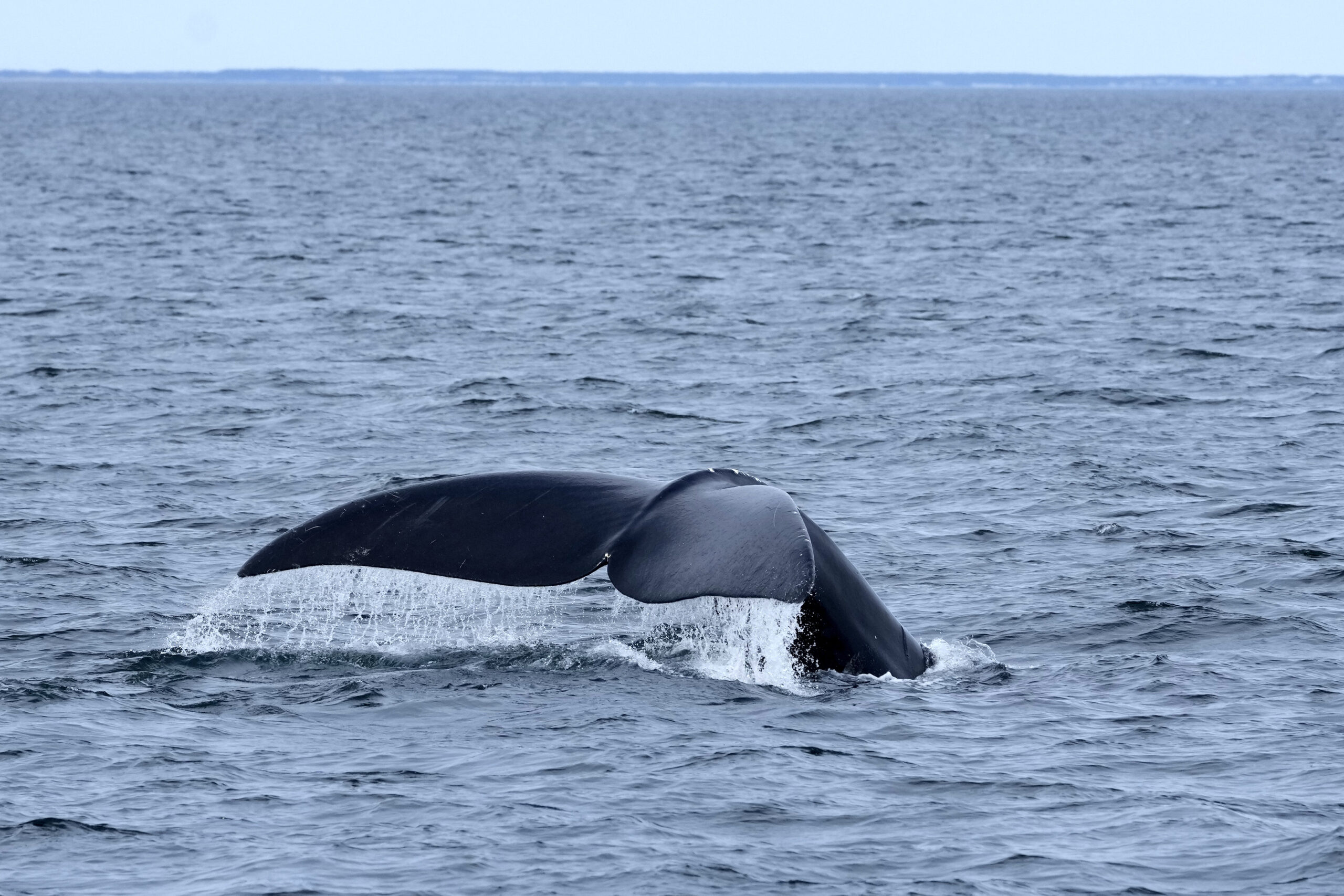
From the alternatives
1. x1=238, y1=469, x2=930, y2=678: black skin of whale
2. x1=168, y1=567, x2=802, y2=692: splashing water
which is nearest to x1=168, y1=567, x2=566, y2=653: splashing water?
x1=168, y1=567, x2=802, y2=692: splashing water

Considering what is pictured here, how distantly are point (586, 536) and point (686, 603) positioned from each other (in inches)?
94.0

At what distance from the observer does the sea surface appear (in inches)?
316

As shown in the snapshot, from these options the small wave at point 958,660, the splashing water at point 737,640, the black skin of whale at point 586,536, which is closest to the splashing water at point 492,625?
the splashing water at point 737,640

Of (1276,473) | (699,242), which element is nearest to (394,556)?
(1276,473)

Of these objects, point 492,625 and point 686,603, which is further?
point 492,625

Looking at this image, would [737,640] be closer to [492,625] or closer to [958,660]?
[958,660]

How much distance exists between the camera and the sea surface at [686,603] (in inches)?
316

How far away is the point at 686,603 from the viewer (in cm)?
1063

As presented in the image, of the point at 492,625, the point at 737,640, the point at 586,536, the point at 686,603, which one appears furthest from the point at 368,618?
the point at 586,536

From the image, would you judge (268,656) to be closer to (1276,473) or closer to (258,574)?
(258,574)

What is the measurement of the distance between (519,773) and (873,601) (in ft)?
5.94

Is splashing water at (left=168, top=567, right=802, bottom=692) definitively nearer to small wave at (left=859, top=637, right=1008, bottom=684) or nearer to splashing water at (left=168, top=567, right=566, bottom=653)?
splashing water at (left=168, top=567, right=566, bottom=653)

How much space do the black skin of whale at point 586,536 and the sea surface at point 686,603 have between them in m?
0.30

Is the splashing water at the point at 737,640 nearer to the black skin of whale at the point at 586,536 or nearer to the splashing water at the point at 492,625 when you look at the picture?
the splashing water at the point at 492,625
